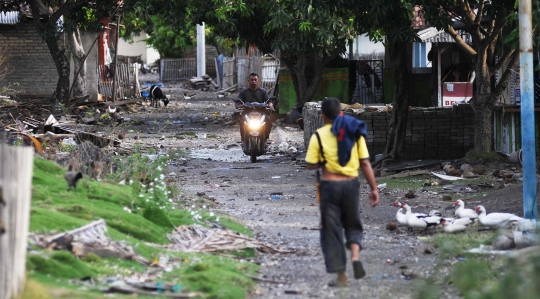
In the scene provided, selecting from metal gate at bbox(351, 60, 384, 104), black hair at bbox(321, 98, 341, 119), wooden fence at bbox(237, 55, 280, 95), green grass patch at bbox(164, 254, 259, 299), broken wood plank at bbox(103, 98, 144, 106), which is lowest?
green grass patch at bbox(164, 254, 259, 299)

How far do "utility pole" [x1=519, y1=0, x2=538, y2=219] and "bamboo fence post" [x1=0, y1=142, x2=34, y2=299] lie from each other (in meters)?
5.78

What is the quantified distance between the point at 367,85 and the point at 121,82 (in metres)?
10.3

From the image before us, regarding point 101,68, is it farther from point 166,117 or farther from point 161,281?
point 161,281

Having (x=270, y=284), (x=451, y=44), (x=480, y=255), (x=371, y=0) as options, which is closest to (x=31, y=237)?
(x=270, y=284)

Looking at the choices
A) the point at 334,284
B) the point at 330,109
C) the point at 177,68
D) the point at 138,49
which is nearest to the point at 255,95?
the point at 330,109

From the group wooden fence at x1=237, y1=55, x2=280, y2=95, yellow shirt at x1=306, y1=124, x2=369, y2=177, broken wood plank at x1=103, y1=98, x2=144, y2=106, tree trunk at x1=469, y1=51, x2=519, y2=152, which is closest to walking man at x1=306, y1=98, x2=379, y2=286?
yellow shirt at x1=306, y1=124, x2=369, y2=177

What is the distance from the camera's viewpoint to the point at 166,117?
30062mm

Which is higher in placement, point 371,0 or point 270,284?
point 371,0

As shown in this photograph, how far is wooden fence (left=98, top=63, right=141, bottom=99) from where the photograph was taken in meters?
33.2

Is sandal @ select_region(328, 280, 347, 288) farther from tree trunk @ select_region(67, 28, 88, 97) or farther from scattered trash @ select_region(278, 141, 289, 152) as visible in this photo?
tree trunk @ select_region(67, 28, 88, 97)

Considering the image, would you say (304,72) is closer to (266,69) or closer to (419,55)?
(419,55)

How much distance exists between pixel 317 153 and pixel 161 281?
5.42 feet

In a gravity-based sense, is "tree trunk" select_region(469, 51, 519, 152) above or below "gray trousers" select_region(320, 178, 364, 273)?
above

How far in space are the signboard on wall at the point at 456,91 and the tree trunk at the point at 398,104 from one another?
7.16 m
